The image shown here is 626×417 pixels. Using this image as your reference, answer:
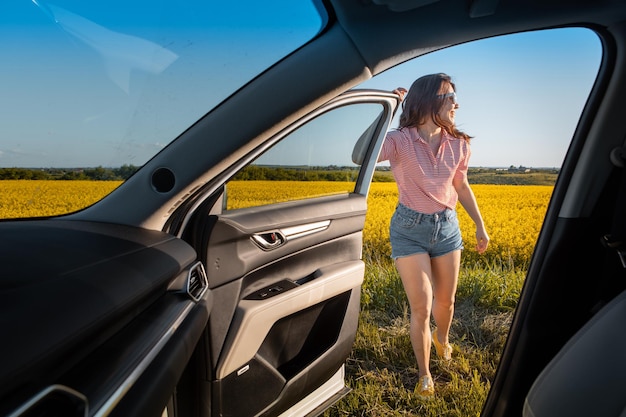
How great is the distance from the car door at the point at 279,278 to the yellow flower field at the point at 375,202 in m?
0.01

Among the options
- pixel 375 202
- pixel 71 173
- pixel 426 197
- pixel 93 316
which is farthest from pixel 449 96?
pixel 375 202

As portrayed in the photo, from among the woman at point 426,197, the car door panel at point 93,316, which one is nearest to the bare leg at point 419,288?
the woman at point 426,197

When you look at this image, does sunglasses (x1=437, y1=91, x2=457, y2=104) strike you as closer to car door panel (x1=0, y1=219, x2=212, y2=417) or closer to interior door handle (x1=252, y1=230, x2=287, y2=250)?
interior door handle (x1=252, y1=230, x2=287, y2=250)

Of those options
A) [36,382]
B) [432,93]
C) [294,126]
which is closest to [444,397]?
[432,93]

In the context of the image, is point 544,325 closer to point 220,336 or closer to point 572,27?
point 572,27

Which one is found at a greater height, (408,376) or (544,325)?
(544,325)

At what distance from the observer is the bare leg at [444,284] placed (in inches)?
113

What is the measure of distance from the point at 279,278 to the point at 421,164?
4.33 ft

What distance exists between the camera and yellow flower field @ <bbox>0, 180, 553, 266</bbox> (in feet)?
4.55

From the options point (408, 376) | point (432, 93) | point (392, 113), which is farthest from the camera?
point (408, 376)

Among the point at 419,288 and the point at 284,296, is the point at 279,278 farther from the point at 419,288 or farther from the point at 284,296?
the point at 419,288

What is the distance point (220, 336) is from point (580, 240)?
1113 millimetres

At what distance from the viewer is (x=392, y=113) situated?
2.39 meters

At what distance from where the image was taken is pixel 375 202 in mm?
9727
